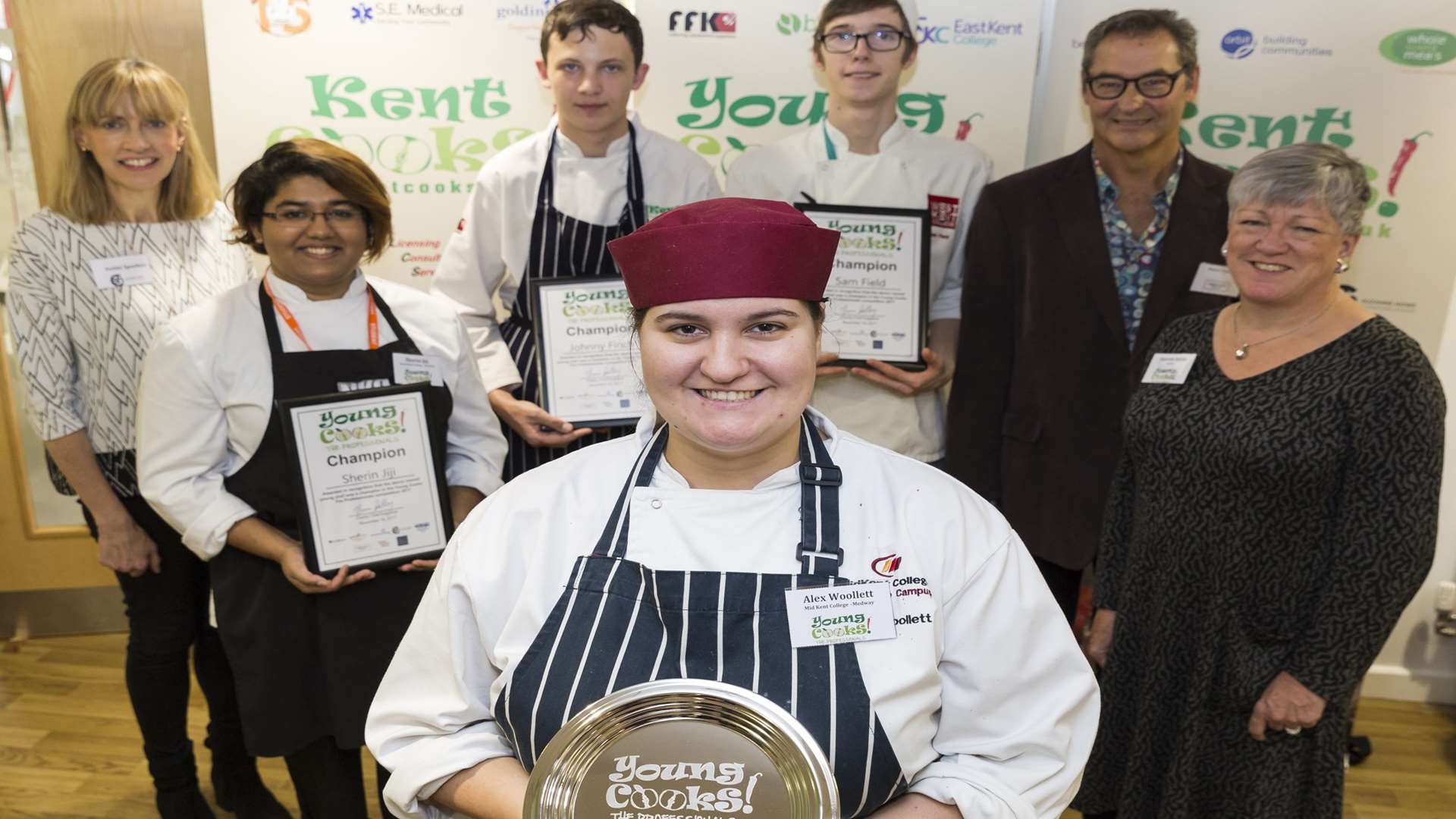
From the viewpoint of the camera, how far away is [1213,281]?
8.13 feet

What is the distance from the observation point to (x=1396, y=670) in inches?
146

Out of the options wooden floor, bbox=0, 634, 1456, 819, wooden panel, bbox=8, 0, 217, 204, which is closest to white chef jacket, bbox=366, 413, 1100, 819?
wooden floor, bbox=0, 634, 1456, 819

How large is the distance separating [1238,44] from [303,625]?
10.6 feet

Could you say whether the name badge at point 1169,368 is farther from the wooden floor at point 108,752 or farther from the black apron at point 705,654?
the wooden floor at point 108,752

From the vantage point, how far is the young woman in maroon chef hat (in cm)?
123

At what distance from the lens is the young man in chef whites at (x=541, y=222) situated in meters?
2.68

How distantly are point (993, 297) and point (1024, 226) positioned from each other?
19 centimetres

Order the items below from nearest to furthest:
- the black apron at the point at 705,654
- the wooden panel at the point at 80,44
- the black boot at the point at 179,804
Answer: the black apron at the point at 705,654 < the black boot at the point at 179,804 < the wooden panel at the point at 80,44

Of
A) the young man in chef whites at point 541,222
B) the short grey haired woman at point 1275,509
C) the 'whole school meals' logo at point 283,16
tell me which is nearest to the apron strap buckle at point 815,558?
the short grey haired woman at point 1275,509

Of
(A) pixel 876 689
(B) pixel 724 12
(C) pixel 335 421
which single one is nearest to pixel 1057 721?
(A) pixel 876 689

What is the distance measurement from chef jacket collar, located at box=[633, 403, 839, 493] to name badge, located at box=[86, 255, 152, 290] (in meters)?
1.69

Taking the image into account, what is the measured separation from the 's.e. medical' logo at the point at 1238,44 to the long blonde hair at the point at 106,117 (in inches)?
122

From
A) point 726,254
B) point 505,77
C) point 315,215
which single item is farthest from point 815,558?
point 505,77

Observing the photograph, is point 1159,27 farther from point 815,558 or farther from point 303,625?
point 303,625
